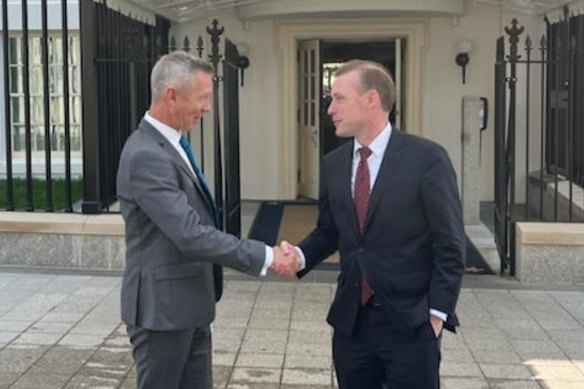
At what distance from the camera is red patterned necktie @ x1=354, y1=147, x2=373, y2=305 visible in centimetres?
285

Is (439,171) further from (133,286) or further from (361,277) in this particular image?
(133,286)

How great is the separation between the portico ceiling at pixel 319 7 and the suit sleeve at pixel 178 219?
689cm

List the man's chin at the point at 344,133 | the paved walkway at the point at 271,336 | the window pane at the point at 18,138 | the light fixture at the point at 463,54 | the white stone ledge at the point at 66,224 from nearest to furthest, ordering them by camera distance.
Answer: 1. the man's chin at the point at 344,133
2. the paved walkway at the point at 271,336
3. the white stone ledge at the point at 66,224
4. the light fixture at the point at 463,54
5. the window pane at the point at 18,138

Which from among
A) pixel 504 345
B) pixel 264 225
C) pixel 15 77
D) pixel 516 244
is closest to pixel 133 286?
pixel 504 345

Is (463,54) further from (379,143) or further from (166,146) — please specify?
(166,146)

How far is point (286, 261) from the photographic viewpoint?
293 cm

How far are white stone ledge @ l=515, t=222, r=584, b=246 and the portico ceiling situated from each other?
12.6 ft

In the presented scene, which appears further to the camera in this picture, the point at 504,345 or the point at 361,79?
the point at 504,345

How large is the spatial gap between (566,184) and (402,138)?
6.61m

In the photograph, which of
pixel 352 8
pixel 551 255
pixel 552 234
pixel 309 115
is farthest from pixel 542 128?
pixel 309 115

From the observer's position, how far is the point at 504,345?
16.9 feet

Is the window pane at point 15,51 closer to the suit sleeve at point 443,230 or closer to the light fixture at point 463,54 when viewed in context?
the light fixture at point 463,54

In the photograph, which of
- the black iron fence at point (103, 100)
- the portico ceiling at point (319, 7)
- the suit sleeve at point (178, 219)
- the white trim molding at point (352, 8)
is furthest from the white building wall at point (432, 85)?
the suit sleeve at point (178, 219)

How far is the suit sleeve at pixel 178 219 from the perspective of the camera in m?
2.66
